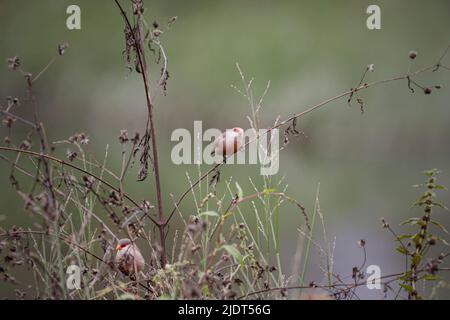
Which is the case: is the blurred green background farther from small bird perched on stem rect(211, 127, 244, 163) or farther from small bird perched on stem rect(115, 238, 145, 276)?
small bird perched on stem rect(115, 238, 145, 276)

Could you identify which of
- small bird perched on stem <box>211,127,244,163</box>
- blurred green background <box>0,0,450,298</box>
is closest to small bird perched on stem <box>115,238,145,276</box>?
small bird perched on stem <box>211,127,244,163</box>

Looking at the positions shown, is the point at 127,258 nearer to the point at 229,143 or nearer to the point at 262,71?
the point at 229,143

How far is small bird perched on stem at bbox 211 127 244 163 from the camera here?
1.91 m

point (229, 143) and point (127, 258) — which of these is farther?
point (229, 143)

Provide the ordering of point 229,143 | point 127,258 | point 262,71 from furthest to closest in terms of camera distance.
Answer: point 262,71 → point 229,143 → point 127,258

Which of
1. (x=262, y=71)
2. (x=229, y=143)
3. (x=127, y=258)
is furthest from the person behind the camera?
(x=262, y=71)

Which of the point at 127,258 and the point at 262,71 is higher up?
the point at 262,71

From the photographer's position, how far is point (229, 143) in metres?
1.91

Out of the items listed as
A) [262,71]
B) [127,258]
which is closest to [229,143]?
[127,258]

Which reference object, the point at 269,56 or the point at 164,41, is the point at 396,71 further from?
the point at 164,41

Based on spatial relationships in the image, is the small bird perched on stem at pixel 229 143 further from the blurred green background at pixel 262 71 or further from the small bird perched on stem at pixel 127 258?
the blurred green background at pixel 262 71

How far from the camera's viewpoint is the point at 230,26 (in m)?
9.83

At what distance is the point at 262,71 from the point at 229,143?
287 inches
